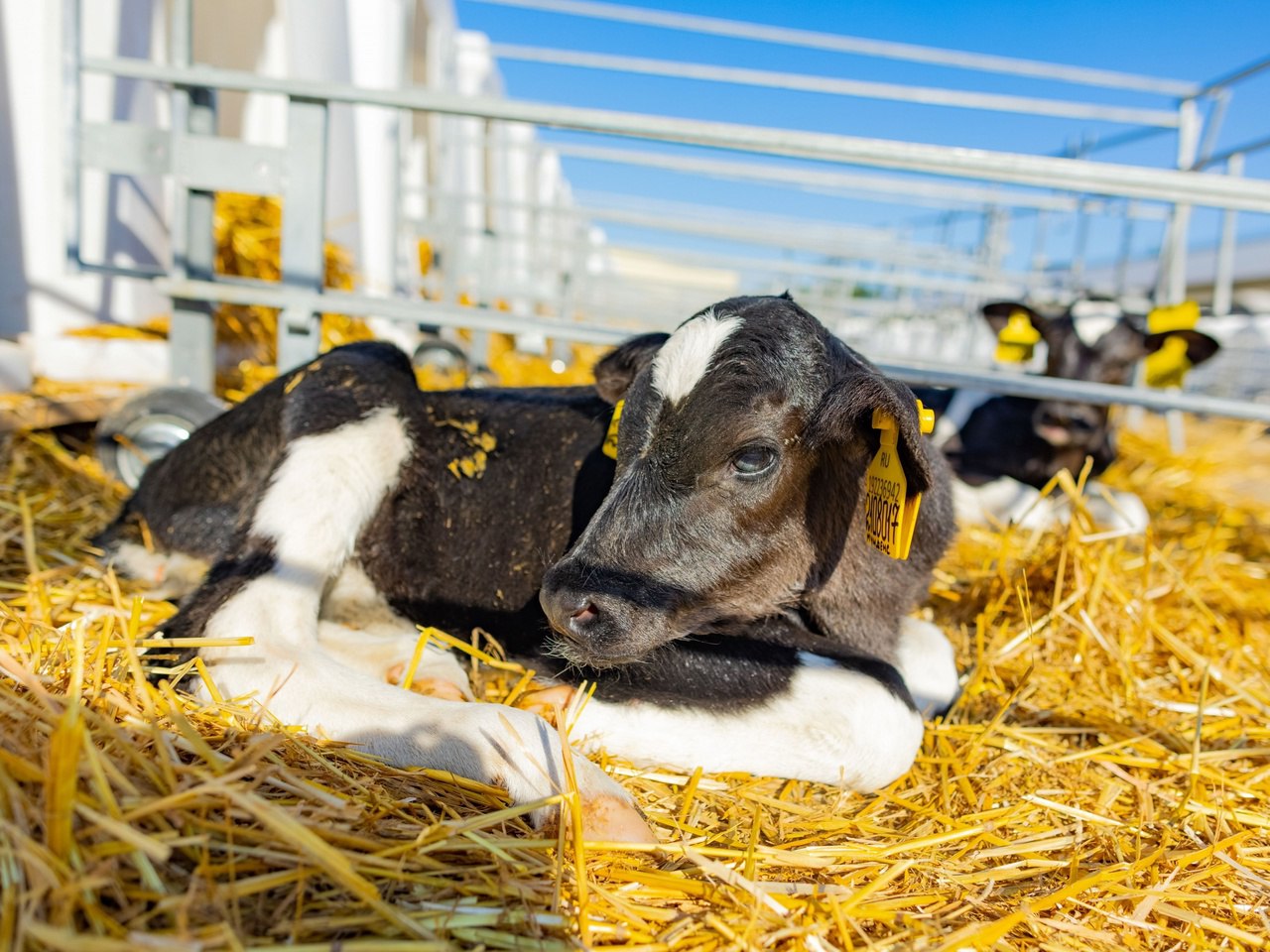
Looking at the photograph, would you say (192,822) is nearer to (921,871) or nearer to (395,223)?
(921,871)

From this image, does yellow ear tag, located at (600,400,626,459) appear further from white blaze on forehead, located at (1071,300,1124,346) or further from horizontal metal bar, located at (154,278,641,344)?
white blaze on forehead, located at (1071,300,1124,346)

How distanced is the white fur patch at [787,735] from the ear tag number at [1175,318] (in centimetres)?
459

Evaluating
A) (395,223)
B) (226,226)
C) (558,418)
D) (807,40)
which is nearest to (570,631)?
(558,418)

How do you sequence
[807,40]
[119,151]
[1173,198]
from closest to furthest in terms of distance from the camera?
[1173,198] < [119,151] < [807,40]

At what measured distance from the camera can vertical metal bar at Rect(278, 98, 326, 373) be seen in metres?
3.72

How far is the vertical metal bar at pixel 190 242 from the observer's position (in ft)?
12.6

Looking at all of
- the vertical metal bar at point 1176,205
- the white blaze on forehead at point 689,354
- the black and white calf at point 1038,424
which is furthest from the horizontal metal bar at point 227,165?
the vertical metal bar at point 1176,205

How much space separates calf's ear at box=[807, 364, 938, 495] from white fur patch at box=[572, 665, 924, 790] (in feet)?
1.94

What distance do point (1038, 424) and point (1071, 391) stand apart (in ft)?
6.79

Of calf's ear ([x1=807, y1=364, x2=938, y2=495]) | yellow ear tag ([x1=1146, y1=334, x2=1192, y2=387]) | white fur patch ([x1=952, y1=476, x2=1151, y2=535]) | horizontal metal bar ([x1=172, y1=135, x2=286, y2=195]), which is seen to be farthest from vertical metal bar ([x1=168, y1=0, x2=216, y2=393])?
yellow ear tag ([x1=1146, y1=334, x2=1192, y2=387])

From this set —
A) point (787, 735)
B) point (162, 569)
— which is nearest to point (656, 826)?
point (787, 735)

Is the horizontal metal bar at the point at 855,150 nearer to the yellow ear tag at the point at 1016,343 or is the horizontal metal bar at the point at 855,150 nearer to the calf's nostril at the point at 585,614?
the yellow ear tag at the point at 1016,343

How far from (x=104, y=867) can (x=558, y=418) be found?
199 cm

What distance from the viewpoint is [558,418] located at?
2.99 meters
